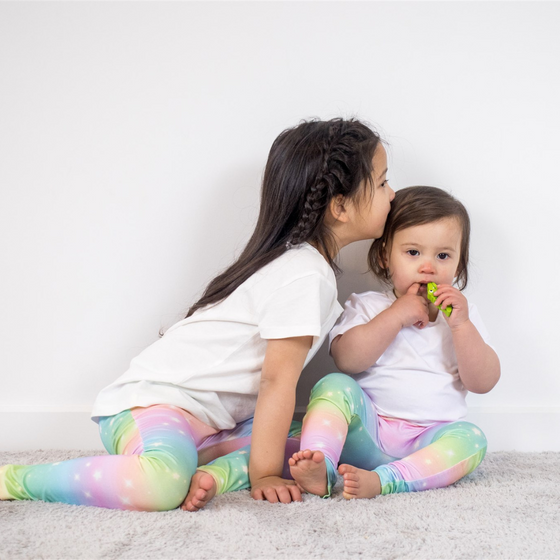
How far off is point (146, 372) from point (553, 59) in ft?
3.81

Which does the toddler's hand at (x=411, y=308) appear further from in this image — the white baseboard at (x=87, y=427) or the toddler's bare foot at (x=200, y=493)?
the toddler's bare foot at (x=200, y=493)

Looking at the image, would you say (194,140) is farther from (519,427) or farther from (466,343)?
(519,427)

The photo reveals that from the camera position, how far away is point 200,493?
857 mm

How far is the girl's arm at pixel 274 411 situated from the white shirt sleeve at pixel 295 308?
23mm

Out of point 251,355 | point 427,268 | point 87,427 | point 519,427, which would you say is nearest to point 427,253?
point 427,268

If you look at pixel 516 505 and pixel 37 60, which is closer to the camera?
pixel 516 505

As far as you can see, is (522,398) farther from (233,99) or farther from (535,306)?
(233,99)

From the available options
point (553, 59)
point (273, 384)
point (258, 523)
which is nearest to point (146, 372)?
point (273, 384)

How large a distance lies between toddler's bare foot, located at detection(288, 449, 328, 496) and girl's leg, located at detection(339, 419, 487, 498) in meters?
0.04

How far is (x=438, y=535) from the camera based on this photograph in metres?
0.75

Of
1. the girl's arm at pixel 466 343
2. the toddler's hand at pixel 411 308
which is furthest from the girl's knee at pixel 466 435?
the toddler's hand at pixel 411 308

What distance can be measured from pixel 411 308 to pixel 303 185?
320 mm

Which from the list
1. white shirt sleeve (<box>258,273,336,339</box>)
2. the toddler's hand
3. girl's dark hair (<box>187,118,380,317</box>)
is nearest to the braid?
girl's dark hair (<box>187,118,380,317</box>)

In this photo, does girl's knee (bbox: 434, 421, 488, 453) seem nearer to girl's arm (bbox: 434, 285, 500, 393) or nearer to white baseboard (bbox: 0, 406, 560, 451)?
girl's arm (bbox: 434, 285, 500, 393)
